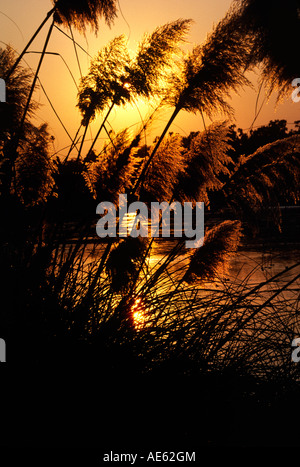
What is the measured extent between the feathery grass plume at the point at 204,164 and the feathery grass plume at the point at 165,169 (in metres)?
0.08

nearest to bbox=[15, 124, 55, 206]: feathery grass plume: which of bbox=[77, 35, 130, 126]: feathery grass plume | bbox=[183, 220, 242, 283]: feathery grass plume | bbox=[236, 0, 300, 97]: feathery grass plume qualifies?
bbox=[77, 35, 130, 126]: feathery grass plume

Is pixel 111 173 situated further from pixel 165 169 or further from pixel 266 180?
pixel 266 180

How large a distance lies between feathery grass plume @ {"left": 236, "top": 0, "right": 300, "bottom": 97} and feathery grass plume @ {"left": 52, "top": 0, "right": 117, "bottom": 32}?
1104 millimetres

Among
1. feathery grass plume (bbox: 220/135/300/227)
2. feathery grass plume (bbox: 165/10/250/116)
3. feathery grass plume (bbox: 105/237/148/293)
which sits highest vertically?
feathery grass plume (bbox: 165/10/250/116)

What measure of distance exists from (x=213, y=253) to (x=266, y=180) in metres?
0.78

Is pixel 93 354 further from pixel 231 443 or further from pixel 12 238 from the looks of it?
pixel 12 238

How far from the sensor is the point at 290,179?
17.1 feet

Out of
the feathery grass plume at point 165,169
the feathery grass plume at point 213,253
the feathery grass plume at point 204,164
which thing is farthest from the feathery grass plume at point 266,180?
the feathery grass plume at point 165,169

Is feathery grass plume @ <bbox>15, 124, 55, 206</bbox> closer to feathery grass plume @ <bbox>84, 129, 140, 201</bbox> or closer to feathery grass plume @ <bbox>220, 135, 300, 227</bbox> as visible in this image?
feathery grass plume @ <bbox>84, 129, 140, 201</bbox>

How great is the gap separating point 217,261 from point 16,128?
7.07 ft

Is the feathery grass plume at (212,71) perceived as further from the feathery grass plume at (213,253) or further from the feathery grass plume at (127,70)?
the feathery grass plume at (213,253)

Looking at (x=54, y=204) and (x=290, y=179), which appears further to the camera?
(x=54, y=204)

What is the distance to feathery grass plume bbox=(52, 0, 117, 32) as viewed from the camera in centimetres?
511
